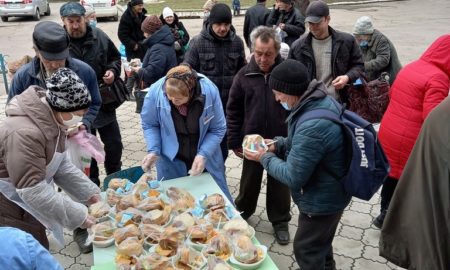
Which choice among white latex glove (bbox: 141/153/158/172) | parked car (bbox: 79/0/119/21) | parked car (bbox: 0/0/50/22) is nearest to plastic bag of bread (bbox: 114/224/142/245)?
white latex glove (bbox: 141/153/158/172)

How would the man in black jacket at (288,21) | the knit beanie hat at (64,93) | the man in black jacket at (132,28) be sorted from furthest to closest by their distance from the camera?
the man in black jacket at (132,28) → the man in black jacket at (288,21) → the knit beanie hat at (64,93)

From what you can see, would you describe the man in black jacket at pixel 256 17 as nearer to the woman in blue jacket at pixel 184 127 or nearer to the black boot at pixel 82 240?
the woman in blue jacket at pixel 184 127

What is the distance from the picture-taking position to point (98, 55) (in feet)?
12.6

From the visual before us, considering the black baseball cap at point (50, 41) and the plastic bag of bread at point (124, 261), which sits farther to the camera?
the black baseball cap at point (50, 41)

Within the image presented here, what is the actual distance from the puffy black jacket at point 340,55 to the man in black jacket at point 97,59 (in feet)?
6.00

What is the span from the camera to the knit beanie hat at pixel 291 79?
2.39 metres

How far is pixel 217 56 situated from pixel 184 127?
52.5 inches

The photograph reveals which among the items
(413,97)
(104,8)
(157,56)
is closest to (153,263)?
(413,97)

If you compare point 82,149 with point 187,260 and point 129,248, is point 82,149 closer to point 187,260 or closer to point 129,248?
point 129,248

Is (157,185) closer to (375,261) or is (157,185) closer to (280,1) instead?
(375,261)

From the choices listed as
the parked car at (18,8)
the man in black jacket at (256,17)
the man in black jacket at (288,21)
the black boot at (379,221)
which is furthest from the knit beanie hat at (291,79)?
the parked car at (18,8)

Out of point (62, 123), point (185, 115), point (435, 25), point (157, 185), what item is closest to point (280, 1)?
point (185, 115)

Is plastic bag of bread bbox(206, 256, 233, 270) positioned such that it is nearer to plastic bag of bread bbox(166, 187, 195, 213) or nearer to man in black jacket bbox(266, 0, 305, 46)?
plastic bag of bread bbox(166, 187, 195, 213)

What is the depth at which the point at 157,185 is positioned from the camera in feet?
9.16
